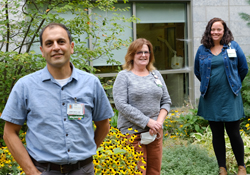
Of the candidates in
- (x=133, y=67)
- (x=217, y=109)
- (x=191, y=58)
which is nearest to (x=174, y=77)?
(x=191, y=58)

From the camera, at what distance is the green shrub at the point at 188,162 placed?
4449 mm

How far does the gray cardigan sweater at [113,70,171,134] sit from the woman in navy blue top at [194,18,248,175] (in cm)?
100

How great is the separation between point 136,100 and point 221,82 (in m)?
1.35

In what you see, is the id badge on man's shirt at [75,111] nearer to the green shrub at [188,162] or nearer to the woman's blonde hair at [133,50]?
the woman's blonde hair at [133,50]

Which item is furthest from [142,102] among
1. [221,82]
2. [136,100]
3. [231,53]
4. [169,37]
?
[169,37]

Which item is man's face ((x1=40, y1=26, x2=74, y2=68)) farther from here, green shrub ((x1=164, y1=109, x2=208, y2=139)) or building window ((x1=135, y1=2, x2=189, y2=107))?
building window ((x1=135, y1=2, x2=189, y2=107))

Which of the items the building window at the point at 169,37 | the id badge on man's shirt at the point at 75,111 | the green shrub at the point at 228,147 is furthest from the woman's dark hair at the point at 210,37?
the building window at the point at 169,37

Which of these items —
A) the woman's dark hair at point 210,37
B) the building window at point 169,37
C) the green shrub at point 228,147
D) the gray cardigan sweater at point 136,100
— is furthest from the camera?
the building window at point 169,37

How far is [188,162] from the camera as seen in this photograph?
4.66 meters

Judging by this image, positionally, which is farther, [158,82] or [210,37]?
[210,37]

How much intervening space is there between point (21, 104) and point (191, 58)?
20.9 feet

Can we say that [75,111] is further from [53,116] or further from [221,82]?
[221,82]

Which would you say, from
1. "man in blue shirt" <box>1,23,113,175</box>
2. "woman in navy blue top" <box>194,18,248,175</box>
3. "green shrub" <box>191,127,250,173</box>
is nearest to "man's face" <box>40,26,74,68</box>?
"man in blue shirt" <box>1,23,113,175</box>

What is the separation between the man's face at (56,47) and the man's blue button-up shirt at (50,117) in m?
0.10
